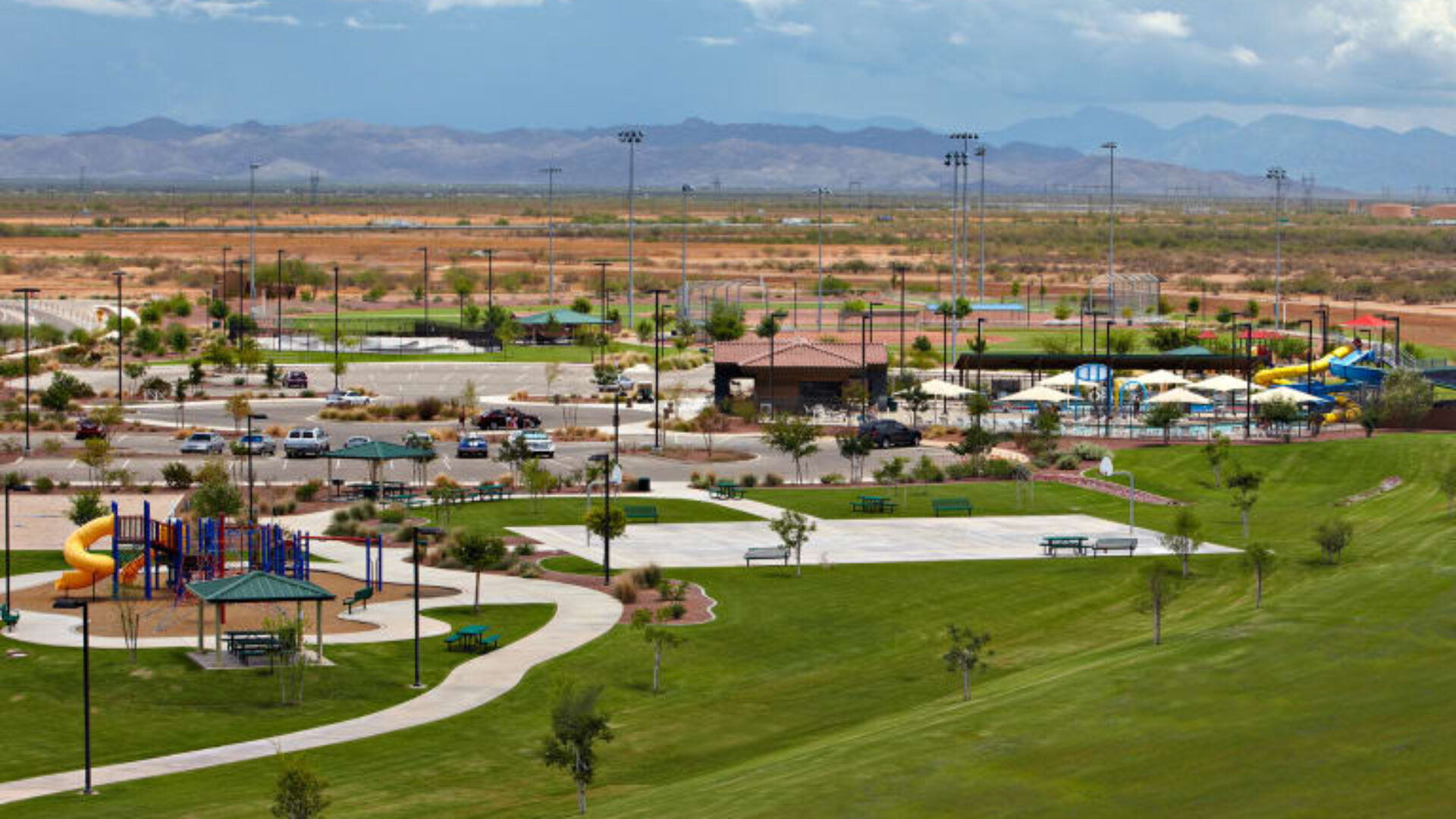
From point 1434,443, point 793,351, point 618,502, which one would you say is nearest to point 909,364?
point 793,351

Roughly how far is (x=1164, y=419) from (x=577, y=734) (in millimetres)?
52492

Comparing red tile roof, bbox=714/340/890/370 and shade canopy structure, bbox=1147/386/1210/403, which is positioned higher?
red tile roof, bbox=714/340/890/370

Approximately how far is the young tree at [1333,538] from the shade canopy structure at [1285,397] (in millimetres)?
30702

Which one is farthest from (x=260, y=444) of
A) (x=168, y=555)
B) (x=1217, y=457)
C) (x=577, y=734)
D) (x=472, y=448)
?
(x=577, y=734)

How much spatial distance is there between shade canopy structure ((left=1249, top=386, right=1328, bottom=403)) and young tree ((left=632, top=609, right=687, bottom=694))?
46.3 metres

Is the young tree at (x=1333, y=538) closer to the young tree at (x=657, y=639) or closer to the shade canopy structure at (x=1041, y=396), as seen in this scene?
the young tree at (x=657, y=639)

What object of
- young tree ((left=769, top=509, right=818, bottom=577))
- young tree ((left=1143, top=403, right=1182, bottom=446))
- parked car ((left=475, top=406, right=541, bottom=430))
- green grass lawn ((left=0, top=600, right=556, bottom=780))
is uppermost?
young tree ((left=1143, top=403, right=1182, bottom=446))

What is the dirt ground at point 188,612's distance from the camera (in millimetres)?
44500

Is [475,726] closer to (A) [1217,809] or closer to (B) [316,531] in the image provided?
(A) [1217,809]

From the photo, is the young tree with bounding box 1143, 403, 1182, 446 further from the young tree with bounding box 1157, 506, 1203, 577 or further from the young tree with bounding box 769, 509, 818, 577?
the young tree with bounding box 769, 509, 818, 577

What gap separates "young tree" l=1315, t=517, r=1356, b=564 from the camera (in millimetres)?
50594

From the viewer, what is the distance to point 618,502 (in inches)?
2483

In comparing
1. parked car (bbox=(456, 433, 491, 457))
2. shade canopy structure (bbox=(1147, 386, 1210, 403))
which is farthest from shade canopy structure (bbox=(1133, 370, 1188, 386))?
parked car (bbox=(456, 433, 491, 457))

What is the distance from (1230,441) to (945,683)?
40780 mm
